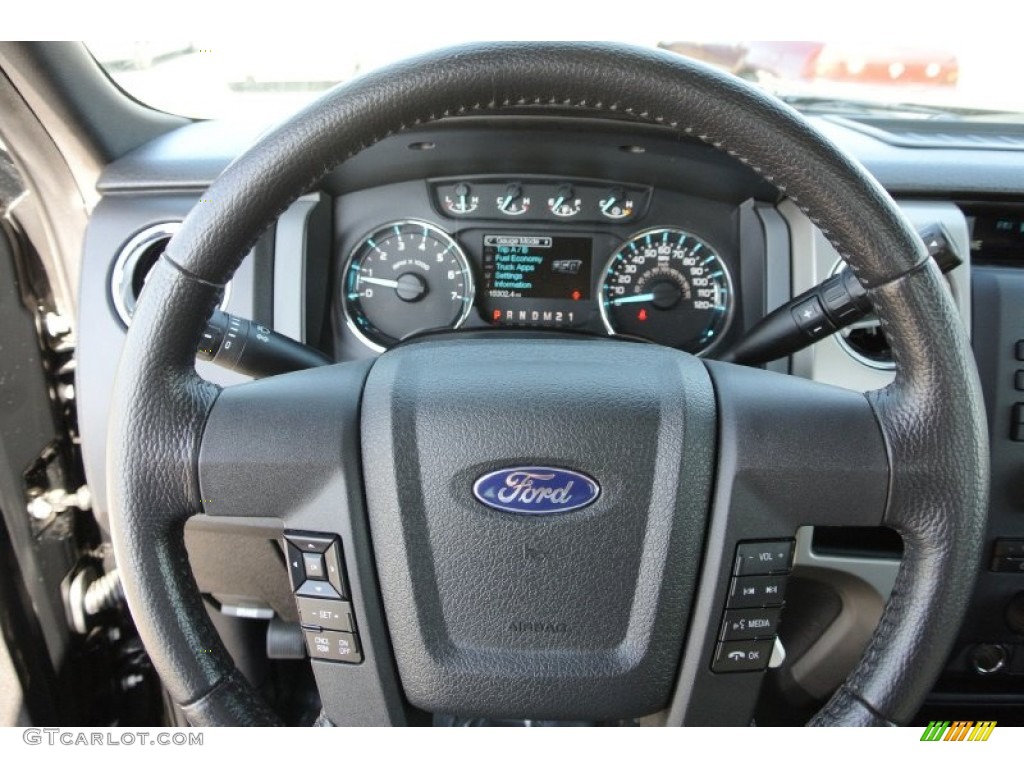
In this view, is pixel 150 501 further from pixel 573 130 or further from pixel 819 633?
pixel 819 633

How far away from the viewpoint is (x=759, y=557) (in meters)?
1.03

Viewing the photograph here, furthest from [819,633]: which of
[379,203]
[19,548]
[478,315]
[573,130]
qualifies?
[19,548]

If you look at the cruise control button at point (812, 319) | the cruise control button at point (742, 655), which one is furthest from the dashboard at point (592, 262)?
the cruise control button at point (742, 655)

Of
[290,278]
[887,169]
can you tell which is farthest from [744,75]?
[290,278]

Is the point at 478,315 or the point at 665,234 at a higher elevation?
the point at 665,234

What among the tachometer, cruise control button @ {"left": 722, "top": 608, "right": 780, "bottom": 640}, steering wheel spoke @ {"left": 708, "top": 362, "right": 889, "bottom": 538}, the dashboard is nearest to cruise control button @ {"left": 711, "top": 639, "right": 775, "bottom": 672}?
cruise control button @ {"left": 722, "top": 608, "right": 780, "bottom": 640}

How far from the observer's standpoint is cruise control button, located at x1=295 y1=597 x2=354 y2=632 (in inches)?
41.6

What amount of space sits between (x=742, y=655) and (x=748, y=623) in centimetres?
5

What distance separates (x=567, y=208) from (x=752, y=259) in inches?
16.0

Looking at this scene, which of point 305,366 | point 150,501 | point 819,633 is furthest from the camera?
point 819,633

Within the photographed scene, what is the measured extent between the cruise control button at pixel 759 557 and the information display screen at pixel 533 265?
0.90 meters

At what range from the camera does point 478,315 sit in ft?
6.00

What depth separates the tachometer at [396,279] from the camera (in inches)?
70.9
